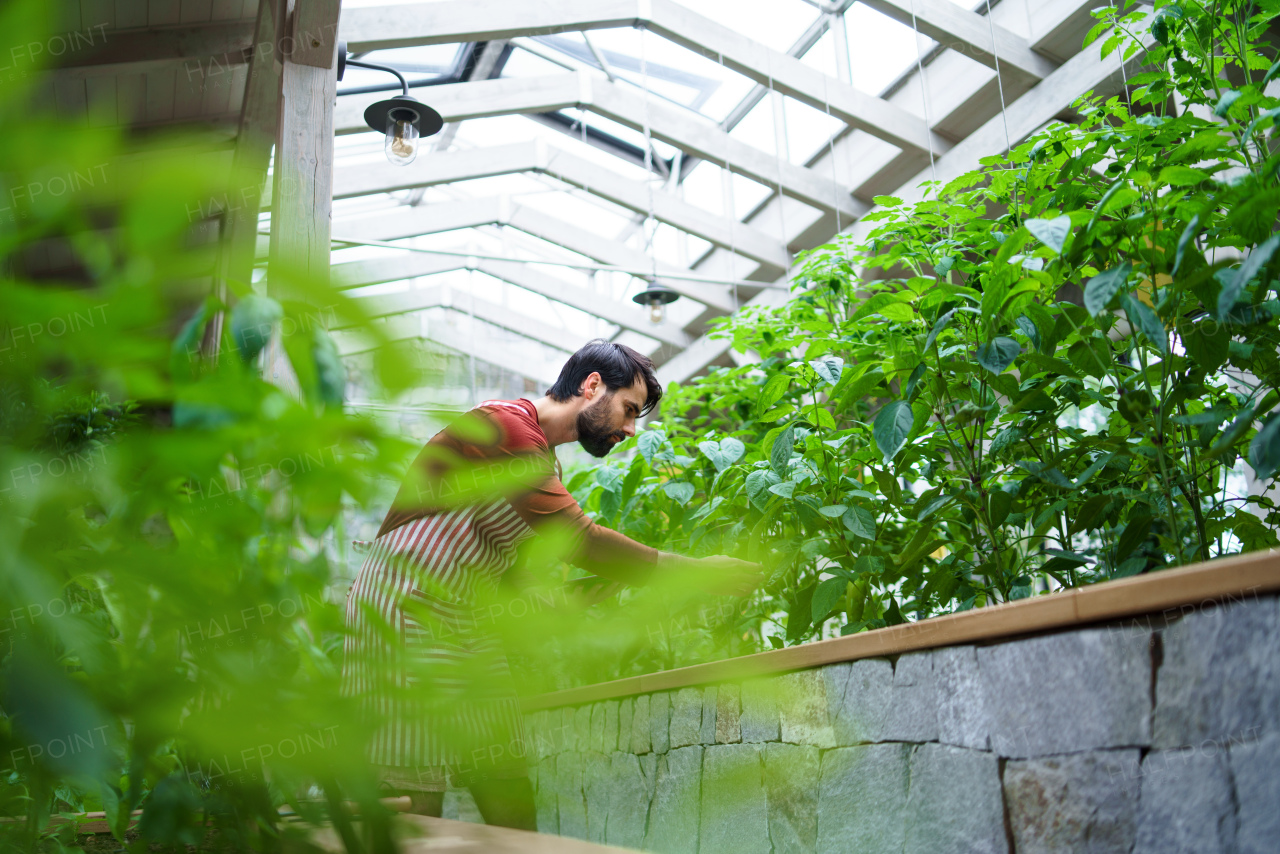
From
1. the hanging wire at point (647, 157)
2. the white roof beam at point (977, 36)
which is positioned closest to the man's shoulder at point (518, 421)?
the white roof beam at point (977, 36)

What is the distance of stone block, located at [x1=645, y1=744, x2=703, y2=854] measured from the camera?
186 centimetres

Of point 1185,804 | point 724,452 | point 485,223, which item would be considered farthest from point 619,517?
point 485,223

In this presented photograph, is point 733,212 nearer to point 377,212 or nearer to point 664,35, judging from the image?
point 664,35

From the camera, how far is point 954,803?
1.16 metres

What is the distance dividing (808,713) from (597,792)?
1107 mm

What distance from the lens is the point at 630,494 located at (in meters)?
2.18

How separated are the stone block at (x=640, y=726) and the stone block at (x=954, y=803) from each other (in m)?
0.94

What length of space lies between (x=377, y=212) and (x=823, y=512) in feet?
30.5

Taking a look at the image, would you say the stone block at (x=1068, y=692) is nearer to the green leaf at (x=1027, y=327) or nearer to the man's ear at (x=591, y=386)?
the green leaf at (x=1027, y=327)

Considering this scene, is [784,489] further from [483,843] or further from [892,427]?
[483,843]

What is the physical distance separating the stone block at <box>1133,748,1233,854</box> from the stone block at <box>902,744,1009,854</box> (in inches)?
7.9

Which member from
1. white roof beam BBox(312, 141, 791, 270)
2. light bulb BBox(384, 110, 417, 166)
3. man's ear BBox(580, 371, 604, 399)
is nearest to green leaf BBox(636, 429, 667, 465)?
man's ear BBox(580, 371, 604, 399)

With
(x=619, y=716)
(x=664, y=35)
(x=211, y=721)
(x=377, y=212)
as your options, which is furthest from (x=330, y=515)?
(x=377, y=212)

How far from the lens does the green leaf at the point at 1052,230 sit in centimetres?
107
